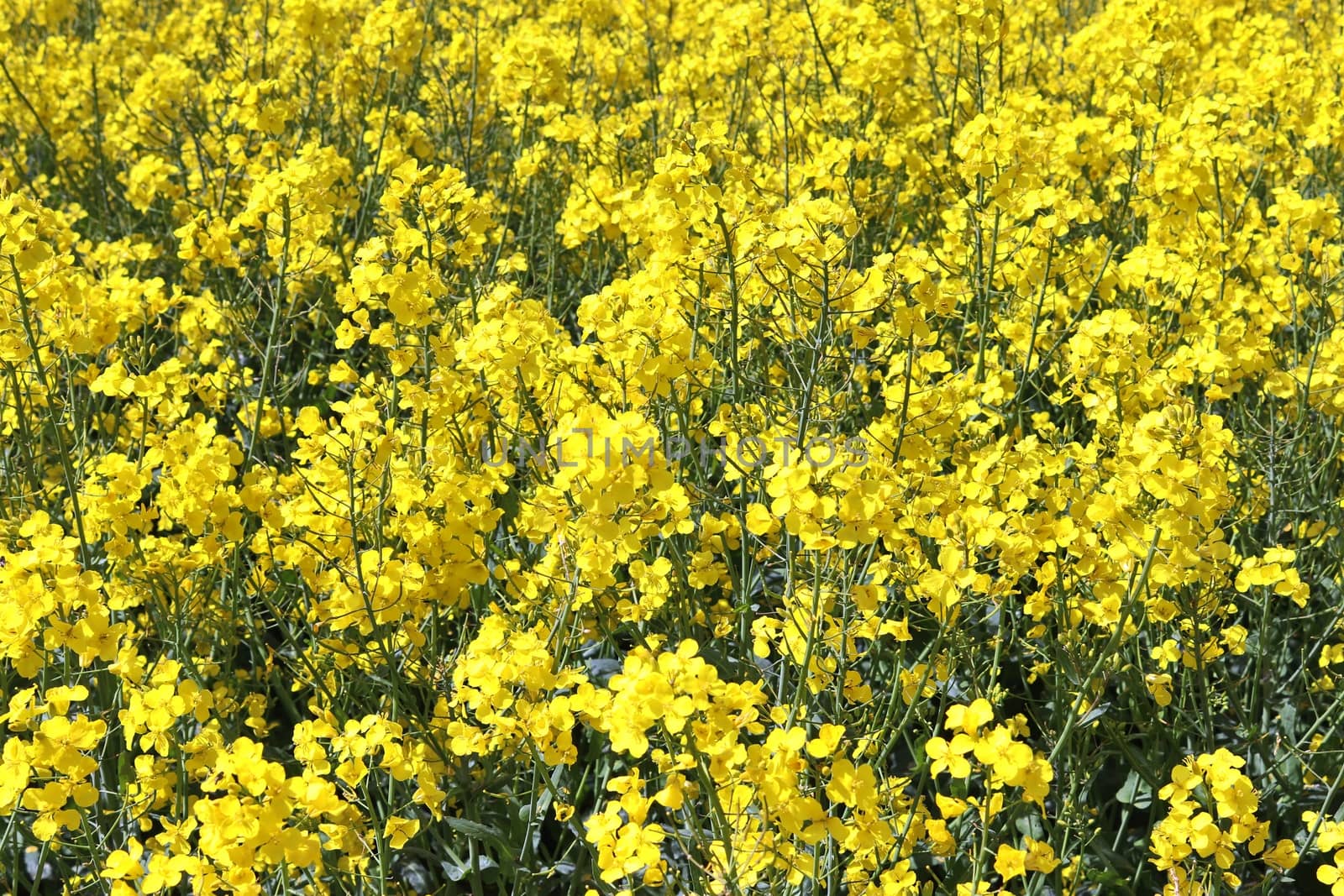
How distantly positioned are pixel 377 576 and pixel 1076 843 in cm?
161

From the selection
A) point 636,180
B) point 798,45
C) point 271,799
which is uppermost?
point 798,45

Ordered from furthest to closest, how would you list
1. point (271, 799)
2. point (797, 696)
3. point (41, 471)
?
point (41, 471) < point (797, 696) < point (271, 799)

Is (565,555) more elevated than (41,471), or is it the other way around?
(565,555)

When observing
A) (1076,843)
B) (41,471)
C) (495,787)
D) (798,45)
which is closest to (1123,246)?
(798,45)

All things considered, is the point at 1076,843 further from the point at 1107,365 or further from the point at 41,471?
the point at 41,471

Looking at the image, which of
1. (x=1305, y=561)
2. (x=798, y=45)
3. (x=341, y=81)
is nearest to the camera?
(x=1305, y=561)

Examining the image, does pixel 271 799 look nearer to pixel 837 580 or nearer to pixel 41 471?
pixel 837 580

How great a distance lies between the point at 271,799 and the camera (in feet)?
5.92

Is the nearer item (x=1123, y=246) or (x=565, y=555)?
(x=565, y=555)

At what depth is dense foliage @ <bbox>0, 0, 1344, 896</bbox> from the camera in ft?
6.48

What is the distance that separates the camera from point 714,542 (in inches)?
116

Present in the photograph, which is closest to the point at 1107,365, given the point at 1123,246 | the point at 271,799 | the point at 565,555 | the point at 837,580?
the point at 837,580

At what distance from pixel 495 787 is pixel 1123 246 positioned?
129 inches

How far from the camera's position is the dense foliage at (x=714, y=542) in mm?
1974
